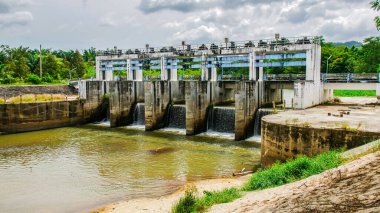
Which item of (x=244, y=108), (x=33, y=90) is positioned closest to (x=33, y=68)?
(x=33, y=90)

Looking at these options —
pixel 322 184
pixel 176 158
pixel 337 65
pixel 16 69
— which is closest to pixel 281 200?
pixel 322 184

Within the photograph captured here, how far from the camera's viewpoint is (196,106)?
26.3 meters

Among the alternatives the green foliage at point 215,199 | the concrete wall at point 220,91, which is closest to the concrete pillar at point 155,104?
the concrete wall at point 220,91

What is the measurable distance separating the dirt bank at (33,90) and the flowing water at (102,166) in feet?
36.2

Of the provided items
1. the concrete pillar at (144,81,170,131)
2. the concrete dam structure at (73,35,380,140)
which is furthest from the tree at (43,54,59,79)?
the concrete pillar at (144,81,170,131)

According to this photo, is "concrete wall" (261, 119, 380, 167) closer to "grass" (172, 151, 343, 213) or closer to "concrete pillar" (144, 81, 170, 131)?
"grass" (172, 151, 343, 213)

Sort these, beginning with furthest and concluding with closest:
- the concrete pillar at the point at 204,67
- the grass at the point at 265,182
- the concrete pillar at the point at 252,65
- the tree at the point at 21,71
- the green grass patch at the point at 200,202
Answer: the tree at the point at 21,71
the concrete pillar at the point at 204,67
the concrete pillar at the point at 252,65
the grass at the point at 265,182
the green grass patch at the point at 200,202

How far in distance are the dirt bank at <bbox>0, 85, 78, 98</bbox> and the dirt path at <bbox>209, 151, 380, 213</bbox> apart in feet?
112

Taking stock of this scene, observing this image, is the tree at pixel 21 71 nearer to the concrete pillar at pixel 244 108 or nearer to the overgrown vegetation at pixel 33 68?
the overgrown vegetation at pixel 33 68

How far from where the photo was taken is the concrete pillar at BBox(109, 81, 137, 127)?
30656mm

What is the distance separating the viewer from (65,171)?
695 inches

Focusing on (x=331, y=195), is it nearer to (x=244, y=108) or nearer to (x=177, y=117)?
(x=244, y=108)

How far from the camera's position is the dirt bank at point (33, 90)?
36.4 metres

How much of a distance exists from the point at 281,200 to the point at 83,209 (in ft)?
26.9
